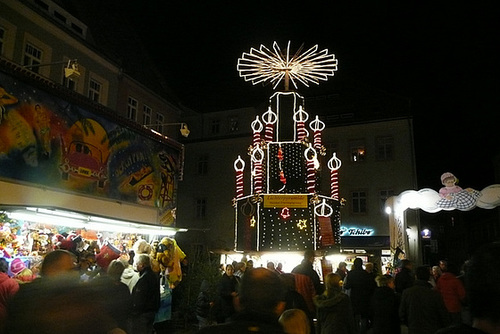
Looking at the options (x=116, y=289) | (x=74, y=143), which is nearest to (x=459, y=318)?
(x=116, y=289)

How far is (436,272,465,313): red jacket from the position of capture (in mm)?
8883

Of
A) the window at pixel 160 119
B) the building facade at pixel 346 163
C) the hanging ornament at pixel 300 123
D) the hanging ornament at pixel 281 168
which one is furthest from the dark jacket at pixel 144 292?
the window at pixel 160 119

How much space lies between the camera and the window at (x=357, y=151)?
29875mm

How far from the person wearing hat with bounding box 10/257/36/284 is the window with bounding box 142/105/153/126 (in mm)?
16773

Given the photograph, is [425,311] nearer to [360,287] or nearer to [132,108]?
[360,287]

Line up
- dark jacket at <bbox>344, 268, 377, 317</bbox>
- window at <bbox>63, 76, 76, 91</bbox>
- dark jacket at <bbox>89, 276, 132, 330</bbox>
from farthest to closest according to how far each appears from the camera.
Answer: window at <bbox>63, 76, 76, 91</bbox> → dark jacket at <bbox>344, 268, 377, 317</bbox> → dark jacket at <bbox>89, 276, 132, 330</bbox>

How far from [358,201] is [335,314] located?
942 inches

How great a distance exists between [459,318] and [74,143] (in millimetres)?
10497

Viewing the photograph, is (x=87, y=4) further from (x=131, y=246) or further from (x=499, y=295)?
(x=499, y=295)

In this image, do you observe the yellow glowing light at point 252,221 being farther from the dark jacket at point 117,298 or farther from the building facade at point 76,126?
the dark jacket at point 117,298

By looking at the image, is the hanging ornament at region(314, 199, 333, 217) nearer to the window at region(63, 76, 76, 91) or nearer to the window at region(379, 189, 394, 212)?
the window at region(63, 76, 76, 91)

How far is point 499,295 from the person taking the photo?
6.57 ft

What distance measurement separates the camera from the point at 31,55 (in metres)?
17.7

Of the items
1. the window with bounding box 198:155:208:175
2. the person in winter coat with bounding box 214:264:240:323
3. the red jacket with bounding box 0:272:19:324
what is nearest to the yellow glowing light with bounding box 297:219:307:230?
the person in winter coat with bounding box 214:264:240:323
